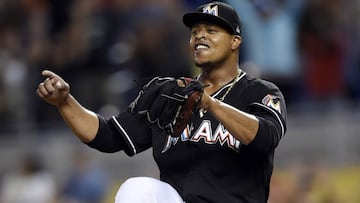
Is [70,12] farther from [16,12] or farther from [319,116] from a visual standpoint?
[319,116]

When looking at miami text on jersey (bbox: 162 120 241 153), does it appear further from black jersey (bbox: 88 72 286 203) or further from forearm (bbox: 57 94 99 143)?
forearm (bbox: 57 94 99 143)

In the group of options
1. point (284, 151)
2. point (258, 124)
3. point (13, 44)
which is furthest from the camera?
point (13, 44)

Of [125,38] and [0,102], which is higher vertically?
[125,38]

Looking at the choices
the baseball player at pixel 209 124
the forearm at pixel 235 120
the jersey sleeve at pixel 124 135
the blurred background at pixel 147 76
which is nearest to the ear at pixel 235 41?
the baseball player at pixel 209 124

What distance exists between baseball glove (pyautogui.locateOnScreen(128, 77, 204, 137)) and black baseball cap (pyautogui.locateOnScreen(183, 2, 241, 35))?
0.38 meters

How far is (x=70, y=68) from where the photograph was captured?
12.6 m

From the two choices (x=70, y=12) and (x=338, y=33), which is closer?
(x=338, y=33)

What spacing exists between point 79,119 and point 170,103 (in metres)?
0.80

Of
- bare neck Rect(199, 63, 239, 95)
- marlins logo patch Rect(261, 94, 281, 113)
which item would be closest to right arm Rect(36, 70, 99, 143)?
bare neck Rect(199, 63, 239, 95)

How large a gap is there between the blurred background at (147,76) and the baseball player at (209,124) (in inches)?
172

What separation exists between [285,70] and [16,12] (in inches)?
136

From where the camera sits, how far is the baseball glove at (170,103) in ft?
19.9

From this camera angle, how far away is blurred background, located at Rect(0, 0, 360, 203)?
11602 mm

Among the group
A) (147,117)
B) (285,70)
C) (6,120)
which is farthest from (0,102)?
(147,117)
